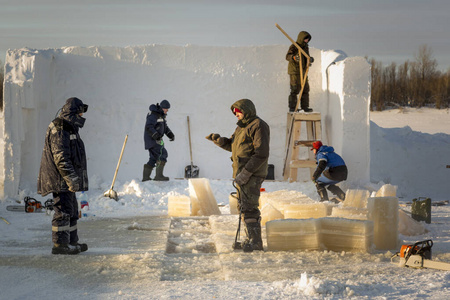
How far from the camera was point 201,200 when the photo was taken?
986cm

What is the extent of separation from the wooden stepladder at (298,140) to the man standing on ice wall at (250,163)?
598cm

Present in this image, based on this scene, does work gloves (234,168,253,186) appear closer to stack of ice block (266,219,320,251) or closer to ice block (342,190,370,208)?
stack of ice block (266,219,320,251)

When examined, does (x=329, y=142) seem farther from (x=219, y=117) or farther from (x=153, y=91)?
(x=153, y=91)

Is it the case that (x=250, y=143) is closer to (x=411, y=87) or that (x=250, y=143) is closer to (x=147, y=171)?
(x=147, y=171)

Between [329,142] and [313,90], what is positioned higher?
[313,90]

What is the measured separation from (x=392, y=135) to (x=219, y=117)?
24.0 ft

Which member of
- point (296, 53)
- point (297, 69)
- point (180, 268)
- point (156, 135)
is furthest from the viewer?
point (297, 69)

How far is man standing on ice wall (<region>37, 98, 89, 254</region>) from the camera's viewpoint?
652cm

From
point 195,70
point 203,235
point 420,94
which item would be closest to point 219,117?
point 195,70

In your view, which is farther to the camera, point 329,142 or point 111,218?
point 329,142

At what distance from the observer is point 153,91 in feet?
46.5

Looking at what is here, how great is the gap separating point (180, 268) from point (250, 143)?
1548 millimetres

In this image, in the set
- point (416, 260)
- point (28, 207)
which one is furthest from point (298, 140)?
point (416, 260)

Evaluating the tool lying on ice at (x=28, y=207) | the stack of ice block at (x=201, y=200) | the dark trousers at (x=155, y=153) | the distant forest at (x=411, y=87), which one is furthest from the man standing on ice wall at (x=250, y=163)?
the distant forest at (x=411, y=87)
